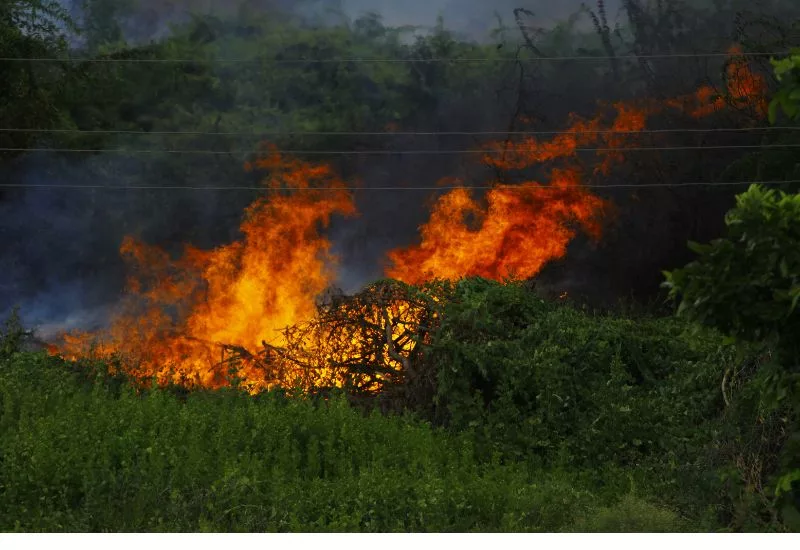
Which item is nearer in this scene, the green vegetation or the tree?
the tree

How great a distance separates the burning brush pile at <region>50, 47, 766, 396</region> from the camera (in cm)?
2131

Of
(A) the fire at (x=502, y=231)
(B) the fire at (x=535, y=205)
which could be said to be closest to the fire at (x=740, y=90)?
(B) the fire at (x=535, y=205)

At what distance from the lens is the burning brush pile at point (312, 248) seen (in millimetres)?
21312

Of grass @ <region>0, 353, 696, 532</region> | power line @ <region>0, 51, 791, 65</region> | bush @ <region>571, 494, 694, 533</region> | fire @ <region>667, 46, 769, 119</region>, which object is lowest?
bush @ <region>571, 494, 694, 533</region>

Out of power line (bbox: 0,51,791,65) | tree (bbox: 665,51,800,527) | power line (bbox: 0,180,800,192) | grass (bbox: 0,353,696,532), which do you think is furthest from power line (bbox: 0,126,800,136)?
tree (bbox: 665,51,800,527)

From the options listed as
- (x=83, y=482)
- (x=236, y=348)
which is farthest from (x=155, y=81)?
(x=83, y=482)

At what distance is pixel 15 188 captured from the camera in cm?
2353

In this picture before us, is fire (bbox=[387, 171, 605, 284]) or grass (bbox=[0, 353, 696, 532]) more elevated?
fire (bbox=[387, 171, 605, 284])

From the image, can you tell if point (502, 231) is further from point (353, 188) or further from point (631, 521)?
point (631, 521)

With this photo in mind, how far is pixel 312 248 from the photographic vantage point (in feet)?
73.9

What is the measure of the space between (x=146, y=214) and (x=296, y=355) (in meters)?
8.36

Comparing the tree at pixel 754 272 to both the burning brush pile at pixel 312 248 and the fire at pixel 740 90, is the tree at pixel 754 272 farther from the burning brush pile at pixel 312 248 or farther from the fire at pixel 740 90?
the fire at pixel 740 90

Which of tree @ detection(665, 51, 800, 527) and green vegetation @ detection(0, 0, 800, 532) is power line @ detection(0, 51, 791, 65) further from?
tree @ detection(665, 51, 800, 527)

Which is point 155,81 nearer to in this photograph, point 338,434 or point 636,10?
point 636,10
